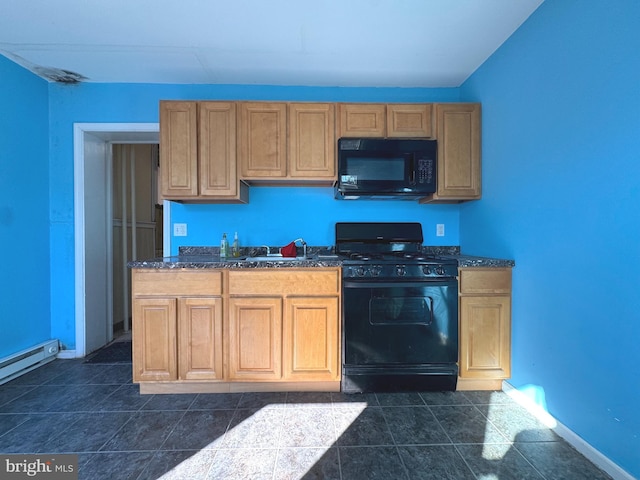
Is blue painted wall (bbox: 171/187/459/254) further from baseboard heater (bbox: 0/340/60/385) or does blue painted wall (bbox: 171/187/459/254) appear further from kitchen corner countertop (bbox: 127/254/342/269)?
baseboard heater (bbox: 0/340/60/385)

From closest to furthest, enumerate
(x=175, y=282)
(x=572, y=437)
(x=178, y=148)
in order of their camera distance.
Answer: (x=572, y=437) → (x=175, y=282) → (x=178, y=148)

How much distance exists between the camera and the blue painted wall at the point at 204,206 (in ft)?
8.42

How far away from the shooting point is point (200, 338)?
1.95m

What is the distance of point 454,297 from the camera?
196cm

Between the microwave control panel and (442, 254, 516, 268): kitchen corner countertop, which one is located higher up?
the microwave control panel

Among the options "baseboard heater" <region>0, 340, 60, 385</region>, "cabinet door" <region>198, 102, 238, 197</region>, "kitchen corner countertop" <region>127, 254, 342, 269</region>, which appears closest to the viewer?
"kitchen corner countertop" <region>127, 254, 342, 269</region>

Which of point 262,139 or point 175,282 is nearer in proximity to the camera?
point 175,282

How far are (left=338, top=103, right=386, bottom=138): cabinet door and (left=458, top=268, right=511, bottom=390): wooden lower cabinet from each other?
1.29 metres

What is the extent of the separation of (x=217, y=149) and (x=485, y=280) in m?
2.23

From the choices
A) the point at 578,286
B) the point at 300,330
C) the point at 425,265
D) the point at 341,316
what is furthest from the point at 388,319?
the point at 578,286

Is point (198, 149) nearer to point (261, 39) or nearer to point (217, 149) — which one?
point (217, 149)

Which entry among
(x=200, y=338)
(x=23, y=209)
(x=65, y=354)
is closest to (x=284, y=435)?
(x=200, y=338)

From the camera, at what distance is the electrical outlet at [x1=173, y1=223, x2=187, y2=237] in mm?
2573

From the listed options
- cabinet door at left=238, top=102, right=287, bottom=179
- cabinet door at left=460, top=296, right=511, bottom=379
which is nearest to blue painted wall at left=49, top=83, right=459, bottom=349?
cabinet door at left=238, top=102, right=287, bottom=179
